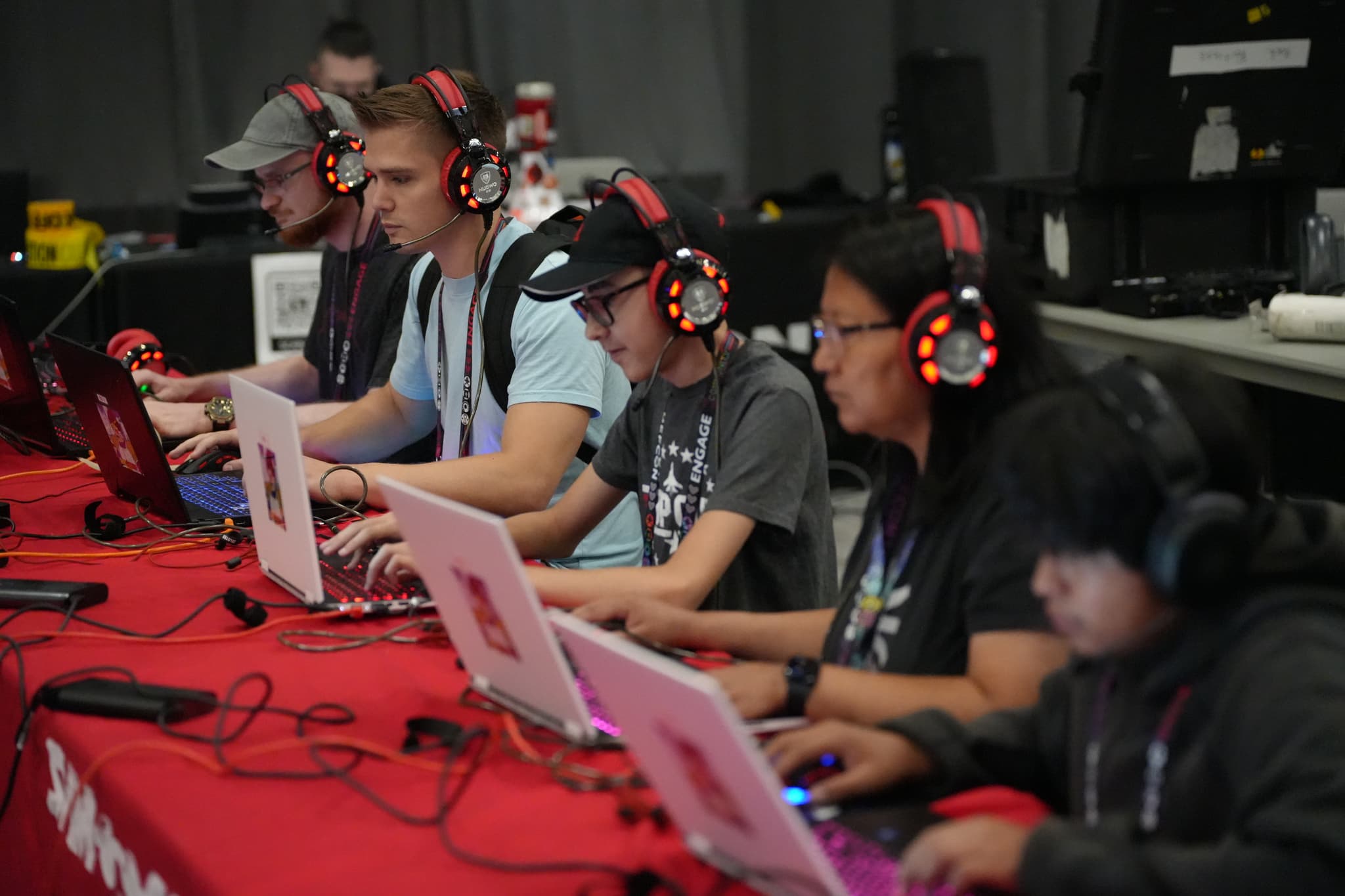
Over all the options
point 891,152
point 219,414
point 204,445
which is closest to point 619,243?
point 204,445

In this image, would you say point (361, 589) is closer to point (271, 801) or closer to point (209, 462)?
point (271, 801)

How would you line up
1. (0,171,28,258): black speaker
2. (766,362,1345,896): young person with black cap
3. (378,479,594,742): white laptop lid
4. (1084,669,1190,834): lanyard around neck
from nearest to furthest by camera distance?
(766,362,1345,896): young person with black cap < (1084,669,1190,834): lanyard around neck < (378,479,594,742): white laptop lid < (0,171,28,258): black speaker

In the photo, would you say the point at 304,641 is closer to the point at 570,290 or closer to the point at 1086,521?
the point at 570,290

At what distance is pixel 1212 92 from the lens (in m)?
3.01

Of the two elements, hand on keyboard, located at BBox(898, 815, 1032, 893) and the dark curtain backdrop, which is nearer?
hand on keyboard, located at BBox(898, 815, 1032, 893)

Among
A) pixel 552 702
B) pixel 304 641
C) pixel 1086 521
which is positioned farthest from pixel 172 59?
pixel 1086 521

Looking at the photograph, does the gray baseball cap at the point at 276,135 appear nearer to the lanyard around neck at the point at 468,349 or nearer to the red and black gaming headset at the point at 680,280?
the lanyard around neck at the point at 468,349

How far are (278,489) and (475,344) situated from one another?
27.5 inches

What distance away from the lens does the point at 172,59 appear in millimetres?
5988

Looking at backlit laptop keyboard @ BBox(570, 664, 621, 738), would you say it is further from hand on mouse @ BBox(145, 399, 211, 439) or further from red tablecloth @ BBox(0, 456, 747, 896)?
hand on mouse @ BBox(145, 399, 211, 439)

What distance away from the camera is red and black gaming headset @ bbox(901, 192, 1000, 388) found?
4.32ft

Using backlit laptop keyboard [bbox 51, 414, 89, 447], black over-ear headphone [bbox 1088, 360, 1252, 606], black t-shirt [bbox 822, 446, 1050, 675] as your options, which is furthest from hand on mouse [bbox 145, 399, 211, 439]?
black over-ear headphone [bbox 1088, 360, 1252, 606]

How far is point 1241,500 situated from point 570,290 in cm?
98

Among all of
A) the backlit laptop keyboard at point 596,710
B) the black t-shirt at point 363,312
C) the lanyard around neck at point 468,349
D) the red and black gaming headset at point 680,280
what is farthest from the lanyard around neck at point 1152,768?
the black t-shirt at point 363,312
